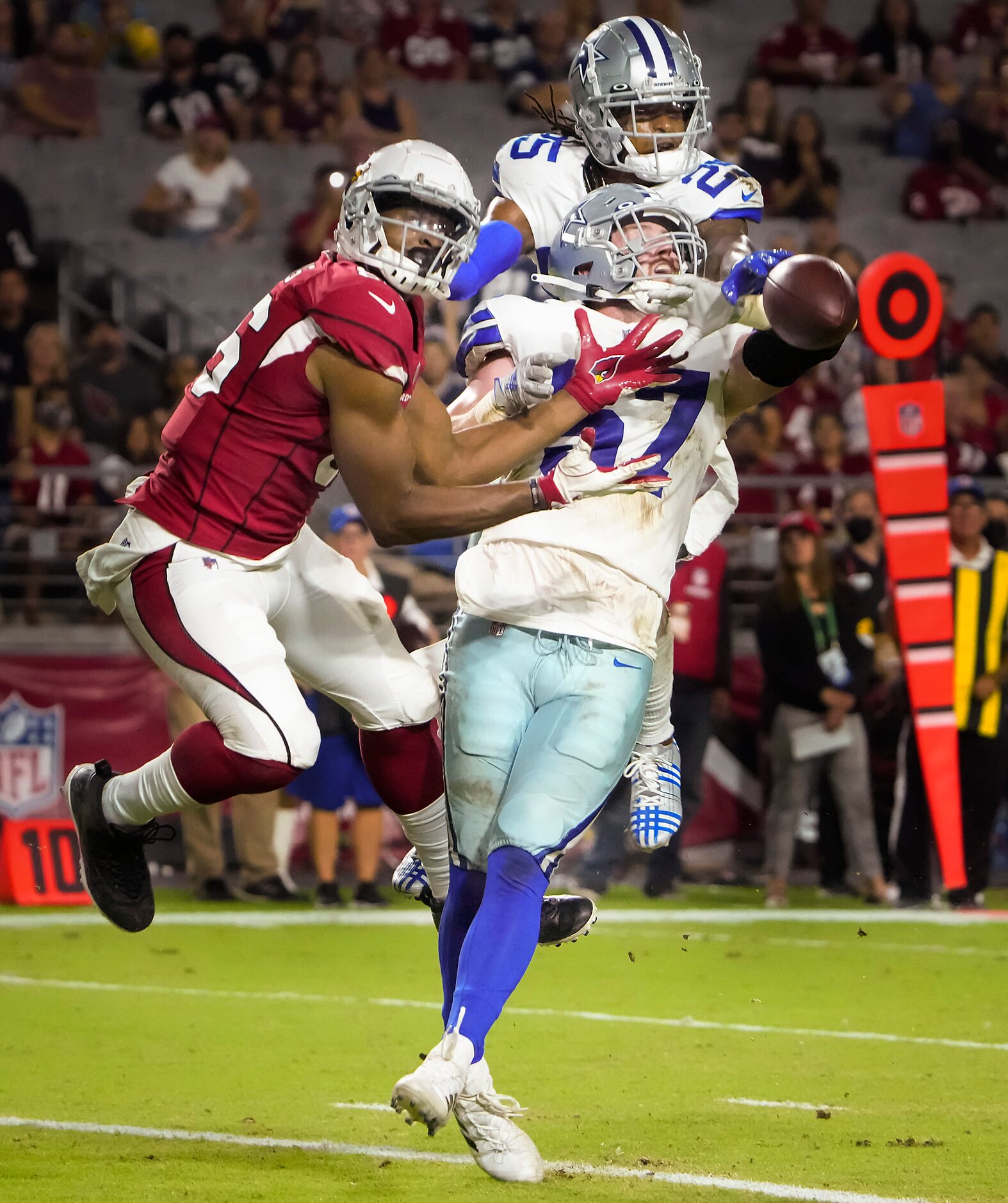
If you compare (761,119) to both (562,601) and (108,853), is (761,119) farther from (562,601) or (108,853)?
(108,853)

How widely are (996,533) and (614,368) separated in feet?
20.3

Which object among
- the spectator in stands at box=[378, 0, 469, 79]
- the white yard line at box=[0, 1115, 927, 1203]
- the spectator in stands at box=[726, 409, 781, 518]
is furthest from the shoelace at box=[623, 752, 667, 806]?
the spectator in stands at box=[378, 0, 469, 79]

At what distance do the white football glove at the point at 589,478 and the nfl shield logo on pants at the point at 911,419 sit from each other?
14.4 ft

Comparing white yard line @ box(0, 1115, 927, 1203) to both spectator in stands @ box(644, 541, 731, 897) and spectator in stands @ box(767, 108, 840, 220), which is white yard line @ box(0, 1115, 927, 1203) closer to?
spectator in stands @ box(644, 541, 731, 897)

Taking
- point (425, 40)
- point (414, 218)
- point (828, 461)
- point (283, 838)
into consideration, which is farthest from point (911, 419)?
point (425, 40)

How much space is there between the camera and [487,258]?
4.43 m

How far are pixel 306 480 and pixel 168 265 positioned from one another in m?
9.60

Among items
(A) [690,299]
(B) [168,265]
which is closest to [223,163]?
(B) [168,265]

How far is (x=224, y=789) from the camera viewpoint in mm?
4297

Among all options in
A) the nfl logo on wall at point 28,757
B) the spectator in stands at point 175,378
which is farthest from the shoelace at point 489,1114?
the spectator in stands at point 175,378

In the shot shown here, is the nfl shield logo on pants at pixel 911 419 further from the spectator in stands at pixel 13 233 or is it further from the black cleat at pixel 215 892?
the spectator in stands at pixel 13 233

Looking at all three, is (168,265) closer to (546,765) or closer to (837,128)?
(837,128)

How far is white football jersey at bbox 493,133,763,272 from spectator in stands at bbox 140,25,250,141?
944cm

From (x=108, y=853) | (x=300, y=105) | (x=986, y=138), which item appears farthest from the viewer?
(x=986, y=138)
